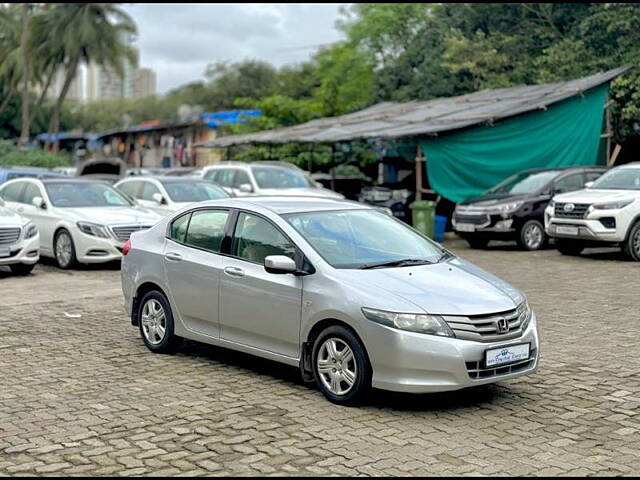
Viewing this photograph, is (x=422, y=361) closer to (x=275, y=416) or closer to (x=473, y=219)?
(x=275, y=416)

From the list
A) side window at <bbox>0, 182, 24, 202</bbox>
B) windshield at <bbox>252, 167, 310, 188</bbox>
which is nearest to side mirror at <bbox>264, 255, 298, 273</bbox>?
side window at <bbox>0, 182, 24, 202</bbox>

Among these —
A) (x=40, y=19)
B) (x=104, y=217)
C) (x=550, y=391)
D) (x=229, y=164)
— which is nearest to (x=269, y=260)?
(x=550, y=391)

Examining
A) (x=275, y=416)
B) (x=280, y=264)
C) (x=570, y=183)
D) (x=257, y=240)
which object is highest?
(x=570, y=183)

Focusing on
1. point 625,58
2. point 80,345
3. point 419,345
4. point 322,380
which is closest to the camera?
point 419,345

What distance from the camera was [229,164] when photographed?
21.5 m

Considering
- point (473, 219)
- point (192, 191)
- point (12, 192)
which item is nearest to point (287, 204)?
point (192, 191)

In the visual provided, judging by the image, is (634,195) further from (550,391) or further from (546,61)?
(546,61)

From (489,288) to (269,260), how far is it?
1715 mm

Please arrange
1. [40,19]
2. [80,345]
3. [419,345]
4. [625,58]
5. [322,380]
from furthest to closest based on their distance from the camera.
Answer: [40,19], [625,58], [80,345], [322,380], [419,345]

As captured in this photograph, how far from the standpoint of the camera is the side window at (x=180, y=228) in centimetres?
830

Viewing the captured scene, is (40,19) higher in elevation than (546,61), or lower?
higher

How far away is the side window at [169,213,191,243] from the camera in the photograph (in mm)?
8297

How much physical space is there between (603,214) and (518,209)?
2.70 m

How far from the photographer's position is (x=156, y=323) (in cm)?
845
